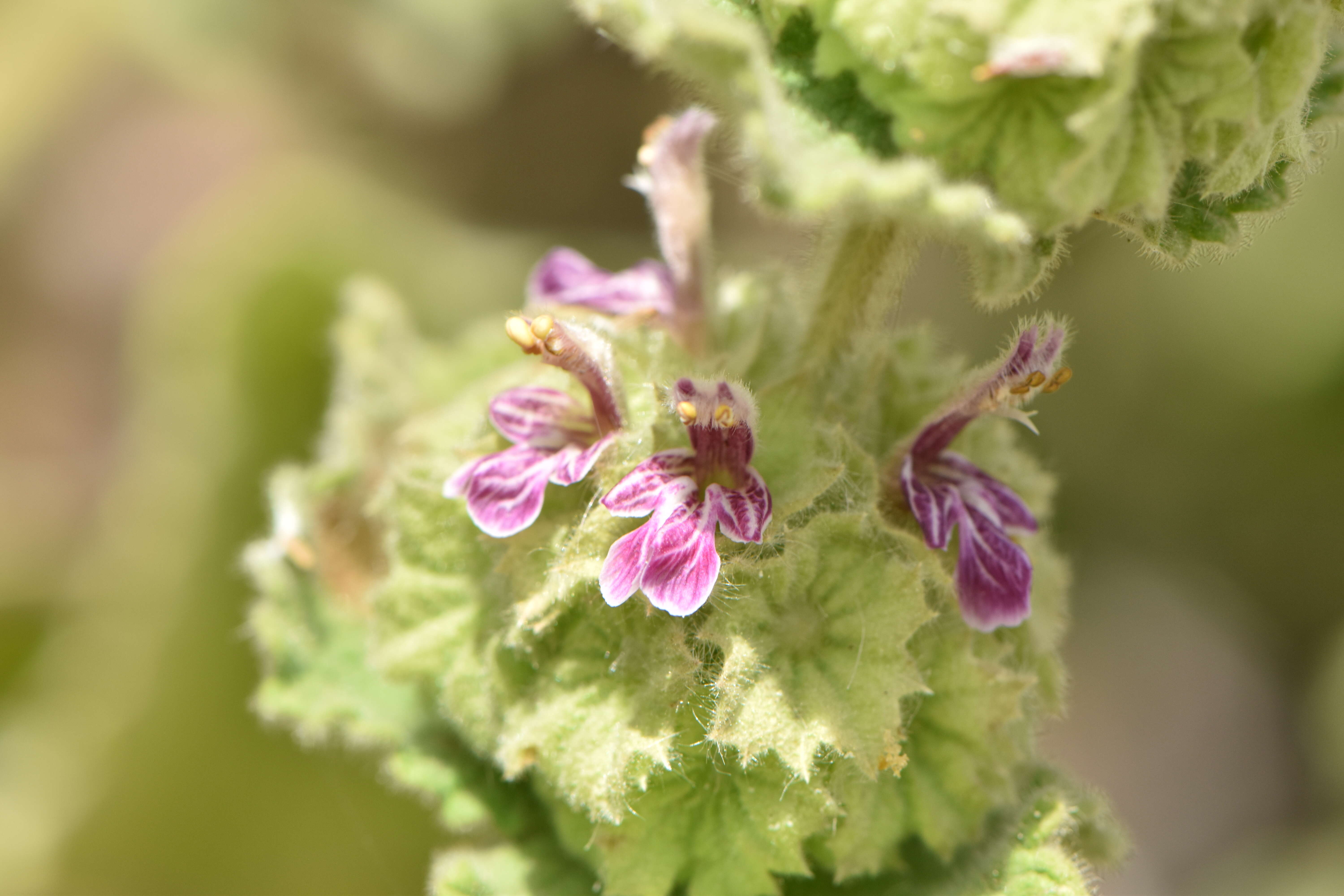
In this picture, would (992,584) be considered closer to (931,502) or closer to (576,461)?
(931,502)

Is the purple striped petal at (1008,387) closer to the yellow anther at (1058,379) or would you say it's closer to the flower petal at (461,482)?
the yellow anther at (1058,379)

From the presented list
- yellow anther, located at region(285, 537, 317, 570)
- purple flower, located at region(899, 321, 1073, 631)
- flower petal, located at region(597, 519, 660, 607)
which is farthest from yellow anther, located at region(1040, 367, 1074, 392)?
yellow anther, located at region(285, 537, 317, 570)

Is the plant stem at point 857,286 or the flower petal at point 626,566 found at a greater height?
the plant stem at point 857,286

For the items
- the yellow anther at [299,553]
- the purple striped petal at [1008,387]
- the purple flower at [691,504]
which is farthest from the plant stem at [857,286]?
the yellow anther at [299,553]

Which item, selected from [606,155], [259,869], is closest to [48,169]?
[606,155]

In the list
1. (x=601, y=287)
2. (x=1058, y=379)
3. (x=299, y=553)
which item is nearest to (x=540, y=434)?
(x=601, y=287)

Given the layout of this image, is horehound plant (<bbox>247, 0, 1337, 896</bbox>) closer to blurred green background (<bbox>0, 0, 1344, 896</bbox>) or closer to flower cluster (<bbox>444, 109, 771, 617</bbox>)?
flower cluster (<bbox>444, 109, 771, 617</bbox>)

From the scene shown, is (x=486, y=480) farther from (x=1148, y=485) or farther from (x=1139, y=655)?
(x=1139, y=655)
